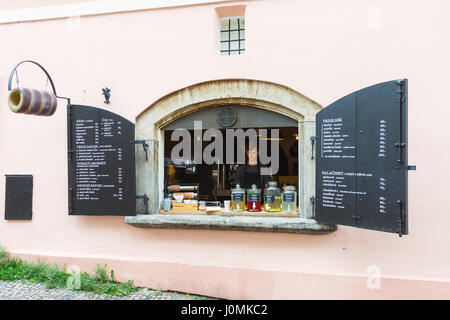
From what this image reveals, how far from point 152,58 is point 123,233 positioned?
104 inches

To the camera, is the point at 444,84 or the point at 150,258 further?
the point at 150,258

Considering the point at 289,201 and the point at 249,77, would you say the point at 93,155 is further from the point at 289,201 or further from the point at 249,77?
the point at 289,201

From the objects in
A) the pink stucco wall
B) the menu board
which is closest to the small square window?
the pink stucco wall

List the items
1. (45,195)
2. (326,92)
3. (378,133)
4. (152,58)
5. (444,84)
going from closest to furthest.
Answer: (378,133), (444,84), (326,92), (152,58), (45,195)

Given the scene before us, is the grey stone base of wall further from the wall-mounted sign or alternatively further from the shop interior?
the wall-mounted sign

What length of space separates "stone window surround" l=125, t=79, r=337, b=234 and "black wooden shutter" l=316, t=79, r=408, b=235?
262 mm

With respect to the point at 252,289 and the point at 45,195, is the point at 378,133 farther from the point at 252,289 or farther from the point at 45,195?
the point at 45,195

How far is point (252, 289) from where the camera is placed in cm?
449

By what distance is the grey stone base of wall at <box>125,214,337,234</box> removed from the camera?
4.24m

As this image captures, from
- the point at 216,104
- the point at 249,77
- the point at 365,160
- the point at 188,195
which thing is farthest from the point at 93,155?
the point at 365,160

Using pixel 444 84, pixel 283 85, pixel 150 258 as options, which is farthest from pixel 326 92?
pixel 150 258

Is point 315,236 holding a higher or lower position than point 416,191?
lower

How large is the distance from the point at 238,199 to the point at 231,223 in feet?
1.66

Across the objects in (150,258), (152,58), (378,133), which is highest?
(152,58)
